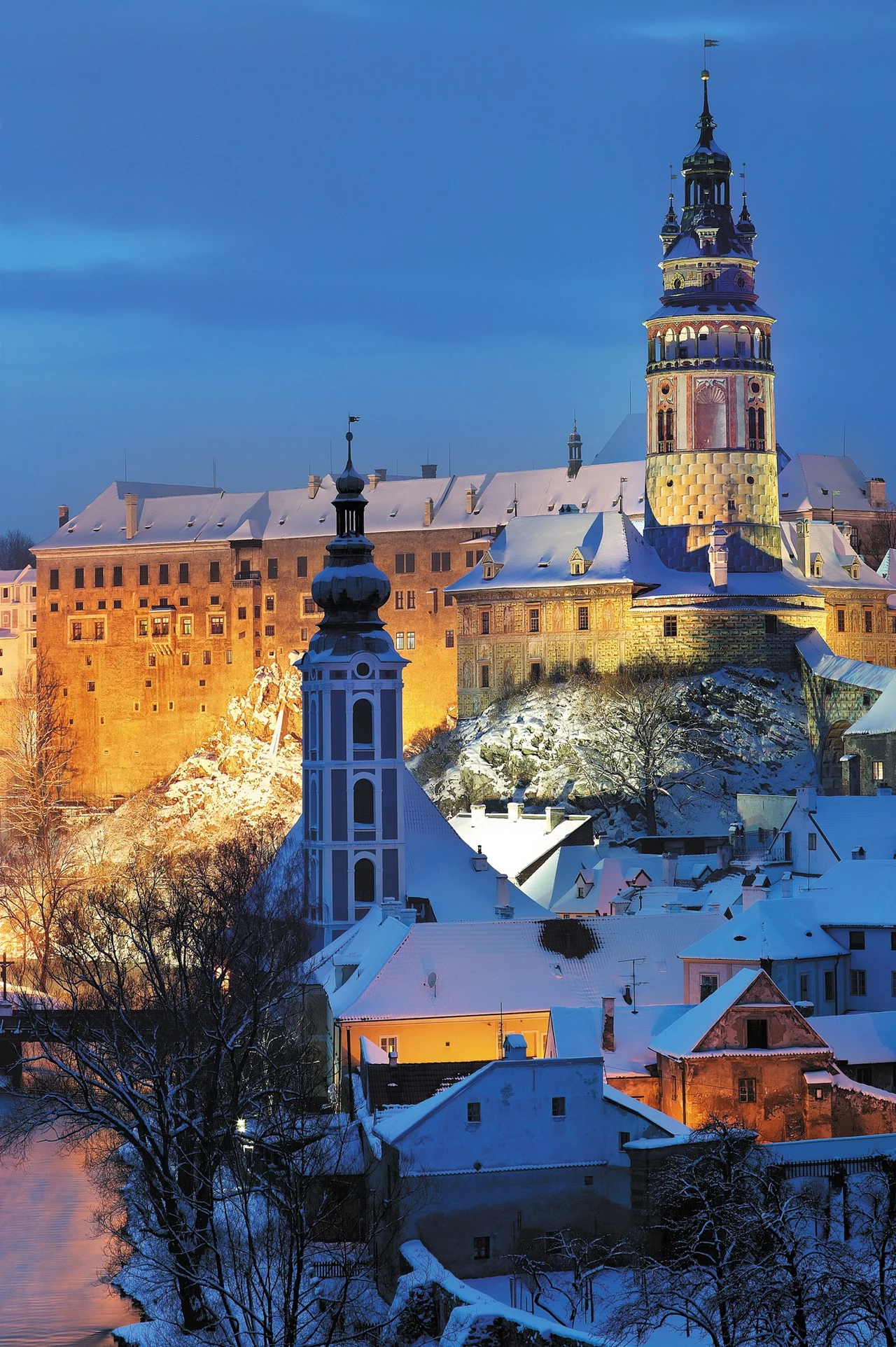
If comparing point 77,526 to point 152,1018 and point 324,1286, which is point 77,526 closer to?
point 152,1018

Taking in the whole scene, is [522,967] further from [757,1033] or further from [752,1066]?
[752,1066]

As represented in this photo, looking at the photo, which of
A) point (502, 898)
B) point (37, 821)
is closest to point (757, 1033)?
point (502, 898)

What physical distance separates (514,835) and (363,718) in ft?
40.6

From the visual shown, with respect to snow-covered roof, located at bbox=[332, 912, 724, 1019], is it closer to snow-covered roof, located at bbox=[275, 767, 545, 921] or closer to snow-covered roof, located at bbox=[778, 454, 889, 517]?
snow-covered roof, located at bbox=[275, 767, 545, 921]

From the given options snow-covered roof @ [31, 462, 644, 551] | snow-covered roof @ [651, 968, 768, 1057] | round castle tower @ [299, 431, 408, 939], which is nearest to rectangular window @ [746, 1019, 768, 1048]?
snow-covered roof @ [651, 968, 768, 1057]

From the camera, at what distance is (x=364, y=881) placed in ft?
197

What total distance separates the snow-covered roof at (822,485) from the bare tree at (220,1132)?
183 feet

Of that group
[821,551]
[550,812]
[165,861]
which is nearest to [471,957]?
[550,812]

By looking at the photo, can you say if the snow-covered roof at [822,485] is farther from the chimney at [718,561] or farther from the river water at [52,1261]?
the river water at [52,1261]

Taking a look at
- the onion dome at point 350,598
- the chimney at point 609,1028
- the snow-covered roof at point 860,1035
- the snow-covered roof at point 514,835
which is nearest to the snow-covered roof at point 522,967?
the chimney at point 609,1028

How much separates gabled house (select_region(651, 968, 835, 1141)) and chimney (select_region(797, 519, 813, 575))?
4573 centimetres

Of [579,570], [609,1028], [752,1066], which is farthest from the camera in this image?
[579,570]

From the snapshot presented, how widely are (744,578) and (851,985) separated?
117 ft

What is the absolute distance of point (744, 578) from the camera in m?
85.2
